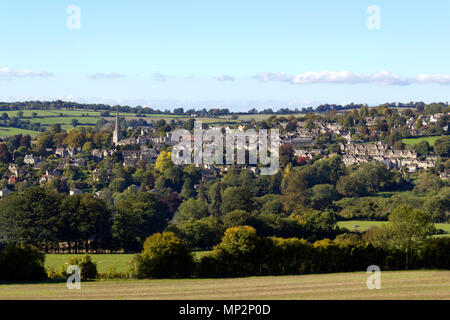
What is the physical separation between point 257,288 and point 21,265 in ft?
33.2

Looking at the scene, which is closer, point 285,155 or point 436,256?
point 436,256

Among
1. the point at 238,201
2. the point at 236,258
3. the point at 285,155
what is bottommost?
the point at 238,201

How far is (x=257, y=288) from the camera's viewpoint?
21.1m

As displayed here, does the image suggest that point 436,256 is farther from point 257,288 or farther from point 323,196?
point 323,196

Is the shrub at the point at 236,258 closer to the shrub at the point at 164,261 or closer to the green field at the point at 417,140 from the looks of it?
the shrub at the point at 164,261

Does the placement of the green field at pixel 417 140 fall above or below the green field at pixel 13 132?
below

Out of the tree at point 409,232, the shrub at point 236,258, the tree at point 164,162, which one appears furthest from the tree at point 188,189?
the shrub at point 236,258

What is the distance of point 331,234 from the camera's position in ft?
148

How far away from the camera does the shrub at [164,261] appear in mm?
25641

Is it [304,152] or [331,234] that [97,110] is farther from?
[331,234]

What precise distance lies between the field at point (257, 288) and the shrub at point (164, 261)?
134cm

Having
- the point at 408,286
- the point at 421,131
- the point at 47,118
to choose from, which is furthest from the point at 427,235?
the point at 47,118

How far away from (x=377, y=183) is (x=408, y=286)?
6009 cm

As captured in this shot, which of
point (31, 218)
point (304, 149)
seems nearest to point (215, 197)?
point (31, 218)
